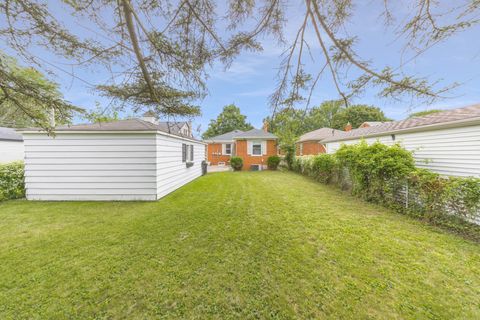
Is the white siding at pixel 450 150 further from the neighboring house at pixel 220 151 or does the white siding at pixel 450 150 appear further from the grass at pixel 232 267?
the neighboring house at pixel 220 151

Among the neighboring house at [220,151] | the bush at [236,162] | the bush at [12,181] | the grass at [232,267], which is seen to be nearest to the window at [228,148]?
the neighboring house at [220,151]

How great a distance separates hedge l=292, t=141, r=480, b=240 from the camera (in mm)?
3780

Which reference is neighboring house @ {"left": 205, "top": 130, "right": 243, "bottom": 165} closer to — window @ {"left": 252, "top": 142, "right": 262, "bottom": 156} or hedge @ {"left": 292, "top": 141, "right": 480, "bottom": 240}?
window @ {"left": 252, "top": 142, "right": 262, "bottom": 156}

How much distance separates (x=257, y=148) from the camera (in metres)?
15.2

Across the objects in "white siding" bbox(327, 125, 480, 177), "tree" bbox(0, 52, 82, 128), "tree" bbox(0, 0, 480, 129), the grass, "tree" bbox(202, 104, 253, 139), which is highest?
"tree" bbox(202, 104, 253, 139)

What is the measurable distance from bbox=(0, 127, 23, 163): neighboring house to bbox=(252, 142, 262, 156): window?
1658cm

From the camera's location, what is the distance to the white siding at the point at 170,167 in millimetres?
6340

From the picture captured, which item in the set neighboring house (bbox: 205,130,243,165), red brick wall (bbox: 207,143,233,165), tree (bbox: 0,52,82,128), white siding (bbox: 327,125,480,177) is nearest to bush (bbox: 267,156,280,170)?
neighboring house (bbox: 205,130,243,165)

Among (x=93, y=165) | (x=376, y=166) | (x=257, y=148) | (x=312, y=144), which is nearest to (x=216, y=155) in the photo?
(x=257, y=148)

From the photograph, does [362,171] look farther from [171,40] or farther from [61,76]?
[61,76]

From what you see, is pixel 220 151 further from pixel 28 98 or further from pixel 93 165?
pixel 28 98

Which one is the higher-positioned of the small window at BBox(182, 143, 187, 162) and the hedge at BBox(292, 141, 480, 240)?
the small window at BBox(182, 143, 187, 162)

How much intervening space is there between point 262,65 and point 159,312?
13.5 feet

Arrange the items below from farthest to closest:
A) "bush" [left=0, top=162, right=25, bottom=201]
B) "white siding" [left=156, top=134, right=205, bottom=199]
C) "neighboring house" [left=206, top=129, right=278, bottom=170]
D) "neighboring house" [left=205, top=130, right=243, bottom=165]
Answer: "neighboring house" [left=205, top=130, right=243, bottom=165]
"neighboring house" [left=206, top=129, right=278, bottom=170]
"white siding" [left=156, top=134, right=205, bottom=199]
"bush" [left=0, top=162, right=25, bottom=201]
